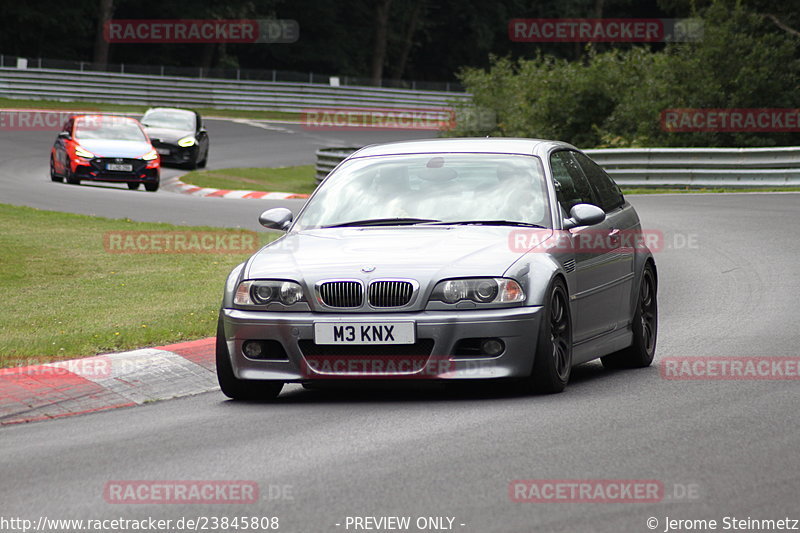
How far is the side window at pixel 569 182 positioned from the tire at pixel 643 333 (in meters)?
0.79

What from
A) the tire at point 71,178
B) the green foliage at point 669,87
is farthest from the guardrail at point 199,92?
the tire at point 71,178

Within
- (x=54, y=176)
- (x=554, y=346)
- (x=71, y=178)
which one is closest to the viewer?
(x=554, y=346)

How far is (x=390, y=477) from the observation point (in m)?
5.89

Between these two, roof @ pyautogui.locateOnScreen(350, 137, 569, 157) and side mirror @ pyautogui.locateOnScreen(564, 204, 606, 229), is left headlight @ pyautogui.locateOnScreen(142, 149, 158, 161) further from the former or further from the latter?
side mirror @ pyautogui.locateOnScreen(564, 204, 606, 229)

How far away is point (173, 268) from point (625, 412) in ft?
27.2

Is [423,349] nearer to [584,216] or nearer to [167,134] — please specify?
[584,216]

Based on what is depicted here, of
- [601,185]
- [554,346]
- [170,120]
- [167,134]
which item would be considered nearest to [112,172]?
[167,134]

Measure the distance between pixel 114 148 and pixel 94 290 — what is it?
16.0m

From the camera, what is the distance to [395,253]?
7953mm

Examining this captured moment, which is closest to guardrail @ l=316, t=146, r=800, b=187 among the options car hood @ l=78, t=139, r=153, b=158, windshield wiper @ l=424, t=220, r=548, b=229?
car hood @ l=78, t=139, r=153, b=158

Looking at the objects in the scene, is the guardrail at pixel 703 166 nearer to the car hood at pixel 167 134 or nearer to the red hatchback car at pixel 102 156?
the red hatchback car at pixel 102 156

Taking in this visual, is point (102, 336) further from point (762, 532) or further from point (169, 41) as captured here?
point (169, 41)

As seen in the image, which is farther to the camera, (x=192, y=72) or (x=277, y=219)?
(x=192, y=72)

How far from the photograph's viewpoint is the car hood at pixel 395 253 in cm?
777
